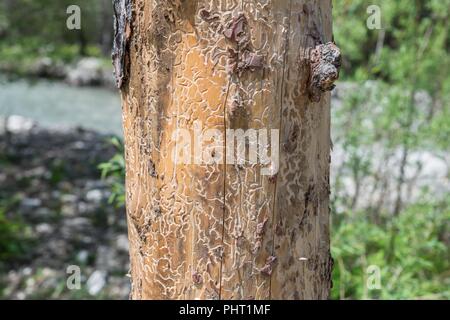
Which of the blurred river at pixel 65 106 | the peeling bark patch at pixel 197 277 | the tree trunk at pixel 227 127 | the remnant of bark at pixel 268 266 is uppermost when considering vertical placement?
the tree trunk at pixel 227 127

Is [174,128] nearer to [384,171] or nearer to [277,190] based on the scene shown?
[277,190]

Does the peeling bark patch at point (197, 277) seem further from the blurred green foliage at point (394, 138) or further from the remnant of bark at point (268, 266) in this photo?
the blurred green foliage at point (394, 138)

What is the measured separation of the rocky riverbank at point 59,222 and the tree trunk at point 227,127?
1902 mm

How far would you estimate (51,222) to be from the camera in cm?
426

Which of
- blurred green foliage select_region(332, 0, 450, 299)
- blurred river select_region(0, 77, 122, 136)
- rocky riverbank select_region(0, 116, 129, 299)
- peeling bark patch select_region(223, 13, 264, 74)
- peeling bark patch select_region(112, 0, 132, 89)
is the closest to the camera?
peeling bark patch select_region(223, 13, 264, 74)

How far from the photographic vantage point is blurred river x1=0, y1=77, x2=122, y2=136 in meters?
8.81

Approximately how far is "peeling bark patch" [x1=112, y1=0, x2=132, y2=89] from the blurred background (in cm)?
109

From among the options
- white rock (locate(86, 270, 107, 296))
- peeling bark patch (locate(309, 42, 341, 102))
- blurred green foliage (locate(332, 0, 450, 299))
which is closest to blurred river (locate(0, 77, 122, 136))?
white rock (locate(86, 270, 107, 296))

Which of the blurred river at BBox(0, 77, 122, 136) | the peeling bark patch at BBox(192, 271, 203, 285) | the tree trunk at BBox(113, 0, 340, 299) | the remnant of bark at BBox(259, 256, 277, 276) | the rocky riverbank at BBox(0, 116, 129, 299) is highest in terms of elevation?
the tree trunk at BBox(113, 0, 340, 299)

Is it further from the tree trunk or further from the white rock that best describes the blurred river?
the tree trunk

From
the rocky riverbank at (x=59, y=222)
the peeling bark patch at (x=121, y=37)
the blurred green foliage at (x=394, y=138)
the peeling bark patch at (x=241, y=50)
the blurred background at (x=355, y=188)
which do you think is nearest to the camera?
the peeling bark patch at (x=241, y=50)

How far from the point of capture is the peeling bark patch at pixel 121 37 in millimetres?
1361

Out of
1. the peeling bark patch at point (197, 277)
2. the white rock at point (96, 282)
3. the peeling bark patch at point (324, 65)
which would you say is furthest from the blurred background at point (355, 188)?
the peeling bark patch at point (324, 65)
